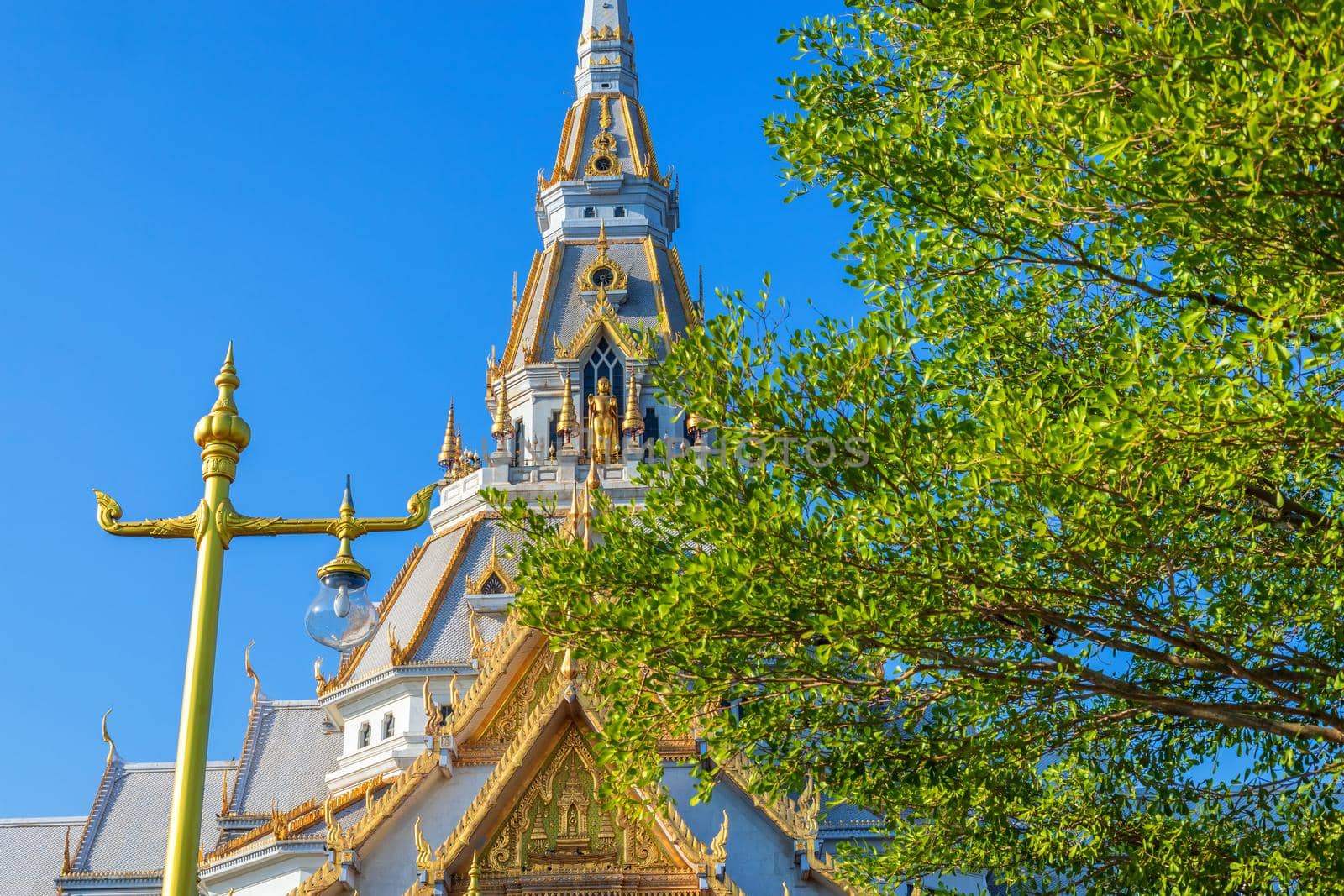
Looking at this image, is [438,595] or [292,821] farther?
[438,595]

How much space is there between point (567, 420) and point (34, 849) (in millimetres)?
20486

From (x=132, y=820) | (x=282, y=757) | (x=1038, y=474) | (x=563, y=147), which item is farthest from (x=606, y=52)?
(x=1038, y=474)

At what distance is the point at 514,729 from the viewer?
2380 cm

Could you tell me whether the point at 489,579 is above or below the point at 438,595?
above

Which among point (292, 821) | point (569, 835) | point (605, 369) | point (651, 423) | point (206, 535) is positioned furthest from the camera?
point (605, 369)

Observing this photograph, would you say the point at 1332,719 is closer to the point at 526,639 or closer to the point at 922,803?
the point at 922,803

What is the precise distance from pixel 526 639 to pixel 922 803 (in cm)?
748

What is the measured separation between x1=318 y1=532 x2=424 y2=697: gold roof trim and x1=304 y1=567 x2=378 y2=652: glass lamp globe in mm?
35054

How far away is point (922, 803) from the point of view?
1769cm

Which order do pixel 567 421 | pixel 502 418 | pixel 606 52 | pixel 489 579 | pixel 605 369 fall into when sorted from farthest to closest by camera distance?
pixel 606 52 < pixel 605 369 < pixel 502 418 < pixel 567 421 < pixel 489 579

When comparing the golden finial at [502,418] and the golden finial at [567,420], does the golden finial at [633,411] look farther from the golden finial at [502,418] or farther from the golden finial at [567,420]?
the golden finial at [502,418]

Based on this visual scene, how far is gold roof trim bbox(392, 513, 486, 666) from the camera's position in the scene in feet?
160

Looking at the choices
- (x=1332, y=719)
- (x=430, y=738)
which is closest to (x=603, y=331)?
(x=430, y=738)

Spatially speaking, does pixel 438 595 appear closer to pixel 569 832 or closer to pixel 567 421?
pixel 567 421
